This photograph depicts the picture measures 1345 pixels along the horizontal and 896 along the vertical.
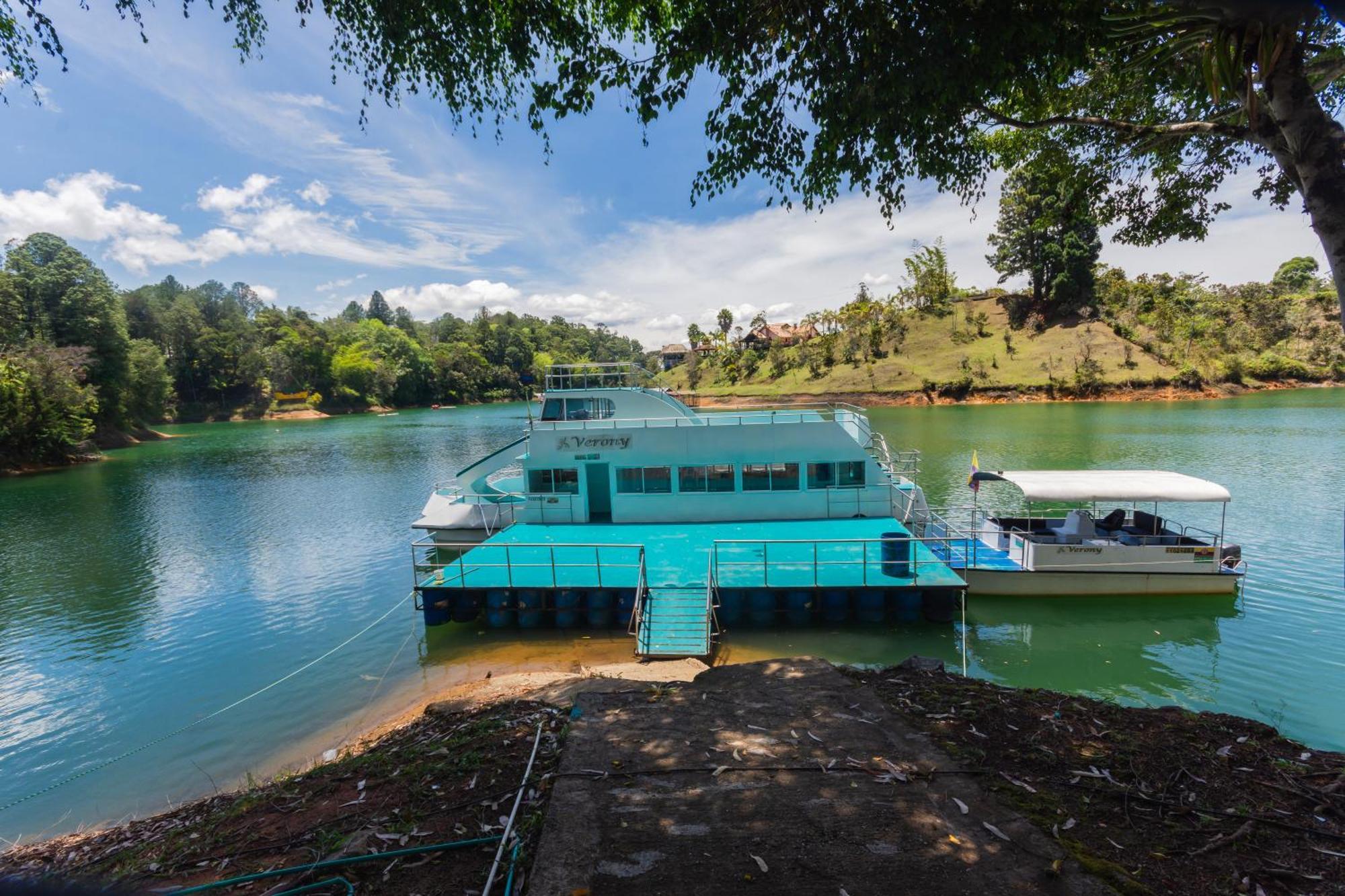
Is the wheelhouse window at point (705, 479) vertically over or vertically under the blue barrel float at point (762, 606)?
over

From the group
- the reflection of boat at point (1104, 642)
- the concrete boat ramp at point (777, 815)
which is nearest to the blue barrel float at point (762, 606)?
the reflection of boat at point (1104, 642)

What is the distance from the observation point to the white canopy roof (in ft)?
44.5

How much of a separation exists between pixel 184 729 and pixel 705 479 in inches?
494

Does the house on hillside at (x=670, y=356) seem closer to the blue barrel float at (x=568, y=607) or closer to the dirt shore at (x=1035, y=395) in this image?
the dirt shore at (x=1035, y=395)

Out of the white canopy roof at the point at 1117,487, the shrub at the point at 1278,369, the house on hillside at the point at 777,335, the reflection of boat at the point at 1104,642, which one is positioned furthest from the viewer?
the house on hillside at the point at 777,335

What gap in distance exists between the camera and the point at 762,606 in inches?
508

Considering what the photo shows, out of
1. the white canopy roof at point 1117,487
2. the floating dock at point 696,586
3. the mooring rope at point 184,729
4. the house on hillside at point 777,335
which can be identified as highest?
the house on hillside at point 777,335

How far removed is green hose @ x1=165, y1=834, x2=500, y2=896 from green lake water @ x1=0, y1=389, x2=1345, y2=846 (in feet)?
23.1

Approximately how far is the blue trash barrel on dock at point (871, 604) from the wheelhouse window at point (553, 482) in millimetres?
8566

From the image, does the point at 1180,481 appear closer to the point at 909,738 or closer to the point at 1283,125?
the point at 1283,125

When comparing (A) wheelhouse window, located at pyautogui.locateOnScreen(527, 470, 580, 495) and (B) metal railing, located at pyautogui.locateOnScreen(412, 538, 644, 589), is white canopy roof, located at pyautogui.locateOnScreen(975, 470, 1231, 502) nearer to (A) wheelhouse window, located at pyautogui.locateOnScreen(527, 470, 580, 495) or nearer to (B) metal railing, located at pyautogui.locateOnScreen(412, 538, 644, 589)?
(B) metal railing, located at pyautogui.locateOnScreen(412, 538, 644, 589)

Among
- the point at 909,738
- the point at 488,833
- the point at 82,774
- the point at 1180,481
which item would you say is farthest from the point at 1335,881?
the point at 82,774

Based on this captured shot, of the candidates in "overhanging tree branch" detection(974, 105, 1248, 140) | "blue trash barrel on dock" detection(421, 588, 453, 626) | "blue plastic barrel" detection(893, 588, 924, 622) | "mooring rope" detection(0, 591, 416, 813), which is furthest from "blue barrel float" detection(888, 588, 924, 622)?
"mooring rope" detection(0, 591, 416, 813)

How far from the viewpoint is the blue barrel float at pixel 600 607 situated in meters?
13.3
